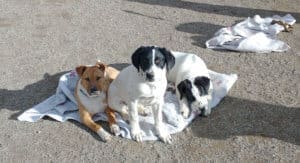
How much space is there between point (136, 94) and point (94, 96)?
69 cm

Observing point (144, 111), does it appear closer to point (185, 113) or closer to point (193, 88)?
Answer: point (185, 113)

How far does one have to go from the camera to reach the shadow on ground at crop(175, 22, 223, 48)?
663cm

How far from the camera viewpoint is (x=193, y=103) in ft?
15.9

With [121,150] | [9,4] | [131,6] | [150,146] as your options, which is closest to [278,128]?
[150,146]

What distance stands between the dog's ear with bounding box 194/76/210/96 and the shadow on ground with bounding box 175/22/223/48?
1.66 m

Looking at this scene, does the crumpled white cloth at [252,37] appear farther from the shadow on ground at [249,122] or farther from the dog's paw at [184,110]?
the dog's paw at [184,110]

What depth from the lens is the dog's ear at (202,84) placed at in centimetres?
486

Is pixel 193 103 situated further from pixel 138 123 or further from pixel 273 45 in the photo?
pixel 273 45

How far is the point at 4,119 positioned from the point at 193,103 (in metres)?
2.10

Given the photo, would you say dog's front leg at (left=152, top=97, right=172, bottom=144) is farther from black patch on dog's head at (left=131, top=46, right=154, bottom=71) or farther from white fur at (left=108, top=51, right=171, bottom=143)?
black patch on dog's head at (left=131, top=46, right=154, bottom=71)

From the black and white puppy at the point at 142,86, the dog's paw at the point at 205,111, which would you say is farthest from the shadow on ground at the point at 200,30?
the black and white puppy at the point at 142,86

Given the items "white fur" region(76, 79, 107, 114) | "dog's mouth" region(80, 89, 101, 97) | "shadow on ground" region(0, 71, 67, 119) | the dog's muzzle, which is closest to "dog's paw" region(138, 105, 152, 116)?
"white fur" region(76, 79, 107, 114)

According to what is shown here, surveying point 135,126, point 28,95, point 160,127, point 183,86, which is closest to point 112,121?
point 135,126

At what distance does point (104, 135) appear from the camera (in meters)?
4.58
